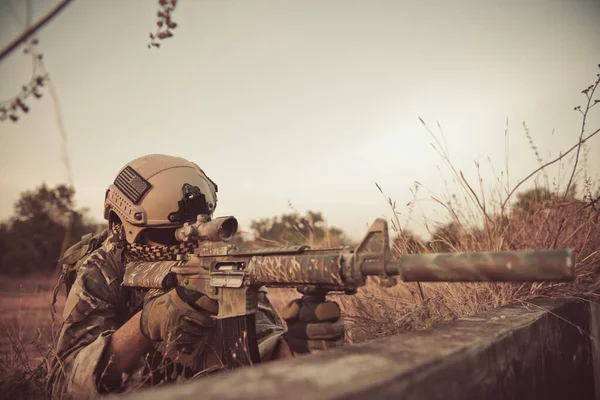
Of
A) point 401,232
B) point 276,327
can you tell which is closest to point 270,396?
point 276,327

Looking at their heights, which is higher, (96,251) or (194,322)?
(96,251)

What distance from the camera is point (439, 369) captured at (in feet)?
4.13

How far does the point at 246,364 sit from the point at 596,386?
262 cm

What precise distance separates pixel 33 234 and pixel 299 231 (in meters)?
16.2

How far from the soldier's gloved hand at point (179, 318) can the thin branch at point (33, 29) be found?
1.60 metres

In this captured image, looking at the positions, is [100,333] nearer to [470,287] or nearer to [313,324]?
[313,324]

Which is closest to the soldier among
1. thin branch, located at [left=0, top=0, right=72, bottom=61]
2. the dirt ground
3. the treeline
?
thin branch, located at [left=0, top=0, right=72, bottom=61]

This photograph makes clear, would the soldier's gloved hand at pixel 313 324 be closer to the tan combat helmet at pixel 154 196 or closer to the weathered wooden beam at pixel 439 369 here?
the weathered wooden beam at pixel 439 369

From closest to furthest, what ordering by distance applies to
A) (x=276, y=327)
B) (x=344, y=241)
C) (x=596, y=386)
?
(x=596, y=386)
(x=276, y=327)
(x=344, y=241)

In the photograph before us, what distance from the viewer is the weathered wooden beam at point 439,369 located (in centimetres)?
101

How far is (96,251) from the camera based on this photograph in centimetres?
297

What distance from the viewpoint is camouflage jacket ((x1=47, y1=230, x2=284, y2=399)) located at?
2.28 metres

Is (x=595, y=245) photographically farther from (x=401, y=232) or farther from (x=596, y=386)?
(x=401, y=232)

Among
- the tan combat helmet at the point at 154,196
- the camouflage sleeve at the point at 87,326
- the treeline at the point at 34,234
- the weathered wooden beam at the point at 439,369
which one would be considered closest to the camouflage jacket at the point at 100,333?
the camouflage sleeve at the point at 87,326
